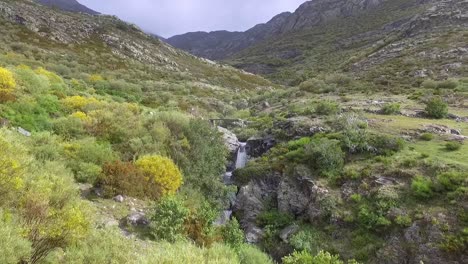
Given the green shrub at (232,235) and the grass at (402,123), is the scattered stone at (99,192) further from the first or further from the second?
the grass at (402,123)

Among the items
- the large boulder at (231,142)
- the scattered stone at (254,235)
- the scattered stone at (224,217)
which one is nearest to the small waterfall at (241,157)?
the large boulder at (231,142)

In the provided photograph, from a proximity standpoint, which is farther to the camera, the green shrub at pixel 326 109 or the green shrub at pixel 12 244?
the green shrub at pixel 326 109

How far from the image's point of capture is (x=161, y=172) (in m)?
15.5

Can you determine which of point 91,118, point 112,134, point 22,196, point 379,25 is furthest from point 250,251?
point 379,25

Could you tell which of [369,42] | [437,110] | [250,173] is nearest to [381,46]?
[369,42]

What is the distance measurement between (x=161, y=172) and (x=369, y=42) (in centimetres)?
11154

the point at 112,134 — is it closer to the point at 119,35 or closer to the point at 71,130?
the point at 71,130

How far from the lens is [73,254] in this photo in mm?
8086

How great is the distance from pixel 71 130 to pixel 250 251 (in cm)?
1019

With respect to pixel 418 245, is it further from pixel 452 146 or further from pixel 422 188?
pixel 452 146

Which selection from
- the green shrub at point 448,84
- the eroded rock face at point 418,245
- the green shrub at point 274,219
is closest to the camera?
the eroded rock face at point 418,245

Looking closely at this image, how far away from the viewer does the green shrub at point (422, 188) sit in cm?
1627

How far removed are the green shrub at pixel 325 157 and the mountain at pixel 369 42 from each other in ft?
110

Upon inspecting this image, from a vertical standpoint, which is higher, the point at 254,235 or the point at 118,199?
the point at 118,199
